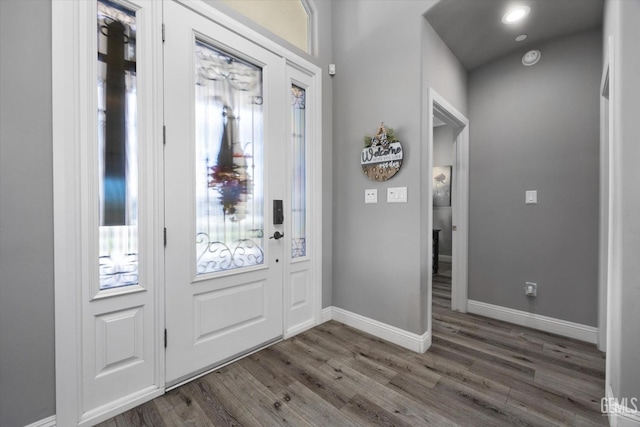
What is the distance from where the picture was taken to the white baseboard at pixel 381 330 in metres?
2.20

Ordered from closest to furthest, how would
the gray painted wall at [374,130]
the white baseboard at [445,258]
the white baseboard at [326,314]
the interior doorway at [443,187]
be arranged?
the gray painted wall at [374,130], the white baseboard at [326,314], the interior doorway at [443,187], the white baseboard at [445,258]

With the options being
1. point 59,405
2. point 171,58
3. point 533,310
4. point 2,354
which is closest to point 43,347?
point 2,354

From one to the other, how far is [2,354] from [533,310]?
3.85 m

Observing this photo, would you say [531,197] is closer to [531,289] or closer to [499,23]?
[531,289]

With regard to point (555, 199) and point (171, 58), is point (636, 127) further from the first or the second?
point (171, 58)

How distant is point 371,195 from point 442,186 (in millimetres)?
3770

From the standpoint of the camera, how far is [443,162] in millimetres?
5590

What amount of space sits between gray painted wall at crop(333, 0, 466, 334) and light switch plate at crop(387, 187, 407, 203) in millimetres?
38

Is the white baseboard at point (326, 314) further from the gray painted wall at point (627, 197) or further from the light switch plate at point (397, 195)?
the gray painted wall at point (627, 197)

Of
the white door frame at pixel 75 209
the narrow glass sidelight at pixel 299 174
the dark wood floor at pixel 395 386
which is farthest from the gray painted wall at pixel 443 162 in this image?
the white door frame at pixel 75 209

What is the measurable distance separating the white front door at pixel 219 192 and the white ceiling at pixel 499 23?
146 centimetres

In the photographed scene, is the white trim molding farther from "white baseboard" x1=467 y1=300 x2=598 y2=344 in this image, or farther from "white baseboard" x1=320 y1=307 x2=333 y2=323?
"white baseboard" x1=320 y1=307 x2=333 y2=323

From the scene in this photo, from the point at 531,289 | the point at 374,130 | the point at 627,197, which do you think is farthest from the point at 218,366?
the point at 531,289

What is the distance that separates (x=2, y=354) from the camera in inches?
49.1
